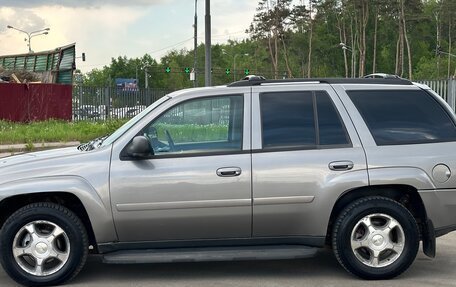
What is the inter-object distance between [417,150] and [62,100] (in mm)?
23949

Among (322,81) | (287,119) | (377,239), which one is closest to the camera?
(377,239)

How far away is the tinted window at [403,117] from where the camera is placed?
18.0ft

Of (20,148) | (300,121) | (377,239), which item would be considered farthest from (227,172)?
(20,148)

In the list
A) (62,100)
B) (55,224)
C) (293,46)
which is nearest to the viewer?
(55,224)

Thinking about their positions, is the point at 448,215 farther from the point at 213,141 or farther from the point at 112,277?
the point at 112,277

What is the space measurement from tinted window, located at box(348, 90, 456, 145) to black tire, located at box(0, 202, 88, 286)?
2792 millimetres

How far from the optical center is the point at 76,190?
5.11m

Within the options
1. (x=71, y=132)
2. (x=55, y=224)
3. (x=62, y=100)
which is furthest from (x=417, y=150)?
(x=62, y=100)

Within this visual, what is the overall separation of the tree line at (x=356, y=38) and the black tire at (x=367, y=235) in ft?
197

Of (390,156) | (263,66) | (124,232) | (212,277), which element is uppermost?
(263,66)

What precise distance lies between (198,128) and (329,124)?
3.94 feet

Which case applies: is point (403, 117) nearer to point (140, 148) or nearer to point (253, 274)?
point (253, 274)

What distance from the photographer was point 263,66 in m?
114

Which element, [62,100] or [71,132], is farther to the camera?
[62,100]
